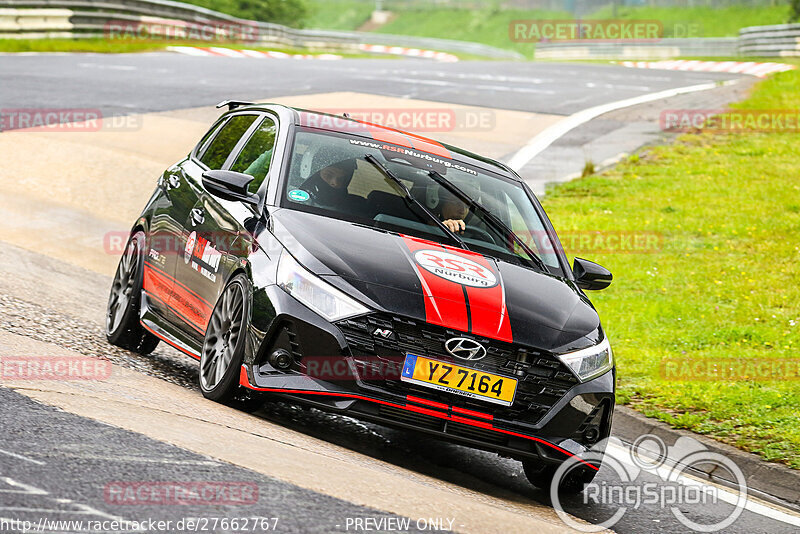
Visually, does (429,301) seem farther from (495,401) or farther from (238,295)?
(238,295)

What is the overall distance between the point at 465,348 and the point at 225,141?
297cm

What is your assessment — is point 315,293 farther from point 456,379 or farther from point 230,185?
point 230,185

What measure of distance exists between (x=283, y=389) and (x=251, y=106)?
2954 millimetres

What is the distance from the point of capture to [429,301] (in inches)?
219

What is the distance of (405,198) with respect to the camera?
6.75 metres

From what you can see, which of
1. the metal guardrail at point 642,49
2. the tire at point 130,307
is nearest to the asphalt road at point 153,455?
the tire at point 130,307

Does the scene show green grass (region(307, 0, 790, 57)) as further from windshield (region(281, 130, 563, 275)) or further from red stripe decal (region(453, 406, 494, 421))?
red stripe decal (region(453, 406, 494, 421))

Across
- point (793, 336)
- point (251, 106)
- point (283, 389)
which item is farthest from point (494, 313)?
point (793, 336)

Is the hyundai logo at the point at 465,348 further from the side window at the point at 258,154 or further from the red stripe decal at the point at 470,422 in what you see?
the side window at the point at 258,154

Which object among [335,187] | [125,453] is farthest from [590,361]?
[125,453]

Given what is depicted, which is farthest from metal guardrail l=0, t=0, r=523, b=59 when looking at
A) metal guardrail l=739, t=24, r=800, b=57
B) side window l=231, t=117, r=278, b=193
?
side window l=231, t=117, r=278, b=193

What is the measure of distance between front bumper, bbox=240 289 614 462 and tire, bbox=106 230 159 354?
81.7 inches

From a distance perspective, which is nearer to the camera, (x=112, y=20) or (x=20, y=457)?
(x=20, y=457)

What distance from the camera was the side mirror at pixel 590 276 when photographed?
694 centimetres
